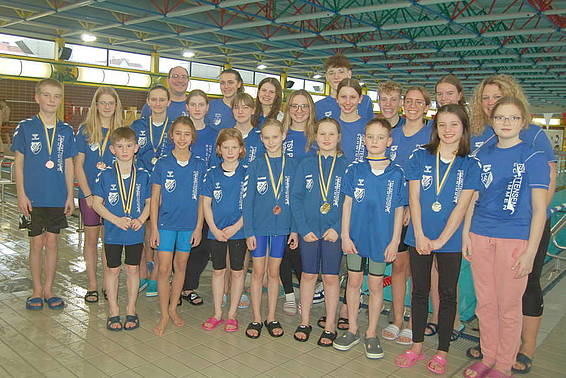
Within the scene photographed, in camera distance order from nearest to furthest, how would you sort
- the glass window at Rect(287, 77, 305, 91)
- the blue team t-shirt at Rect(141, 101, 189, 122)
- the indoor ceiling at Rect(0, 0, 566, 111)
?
the blue team t-shirt at Rect(141, 101, 189, 122) < the indoor ceiling at Rect(0, 0, 566, 111) < the glass window at Rect(287, 77, 305, 91)

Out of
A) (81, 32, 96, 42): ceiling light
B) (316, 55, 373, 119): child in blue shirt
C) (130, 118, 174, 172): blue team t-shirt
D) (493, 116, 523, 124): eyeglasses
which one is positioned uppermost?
(81, 32, 96, 42): ceiling light

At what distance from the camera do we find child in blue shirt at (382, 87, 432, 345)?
335 cm

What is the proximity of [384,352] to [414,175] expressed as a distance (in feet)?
4.15

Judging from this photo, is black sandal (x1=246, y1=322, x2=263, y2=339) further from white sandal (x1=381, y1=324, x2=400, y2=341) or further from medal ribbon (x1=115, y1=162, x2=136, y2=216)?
medal ribbon (x1=115, y1=162, x2=136, y2=216)

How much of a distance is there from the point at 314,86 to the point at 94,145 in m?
21.9

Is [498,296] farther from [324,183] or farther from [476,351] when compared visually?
[324,183]

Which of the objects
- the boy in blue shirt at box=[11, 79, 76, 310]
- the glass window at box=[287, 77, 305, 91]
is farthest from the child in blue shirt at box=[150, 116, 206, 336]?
A: the glass window at box=[287, 77, 305, 91]

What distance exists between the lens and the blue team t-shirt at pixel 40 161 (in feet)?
12.0

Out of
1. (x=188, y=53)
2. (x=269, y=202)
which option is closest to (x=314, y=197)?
(x=269, y=202)

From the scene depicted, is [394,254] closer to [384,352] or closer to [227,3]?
[384,352]

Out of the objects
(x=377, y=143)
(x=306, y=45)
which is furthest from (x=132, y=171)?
(x=306, y=45)

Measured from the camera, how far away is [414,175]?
297 cm

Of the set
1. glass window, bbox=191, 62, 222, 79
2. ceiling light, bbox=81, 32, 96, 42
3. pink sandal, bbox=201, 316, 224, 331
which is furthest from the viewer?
glass window, bbox=191, 62, 222, 79

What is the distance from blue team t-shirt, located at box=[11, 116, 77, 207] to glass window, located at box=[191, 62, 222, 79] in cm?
1615
